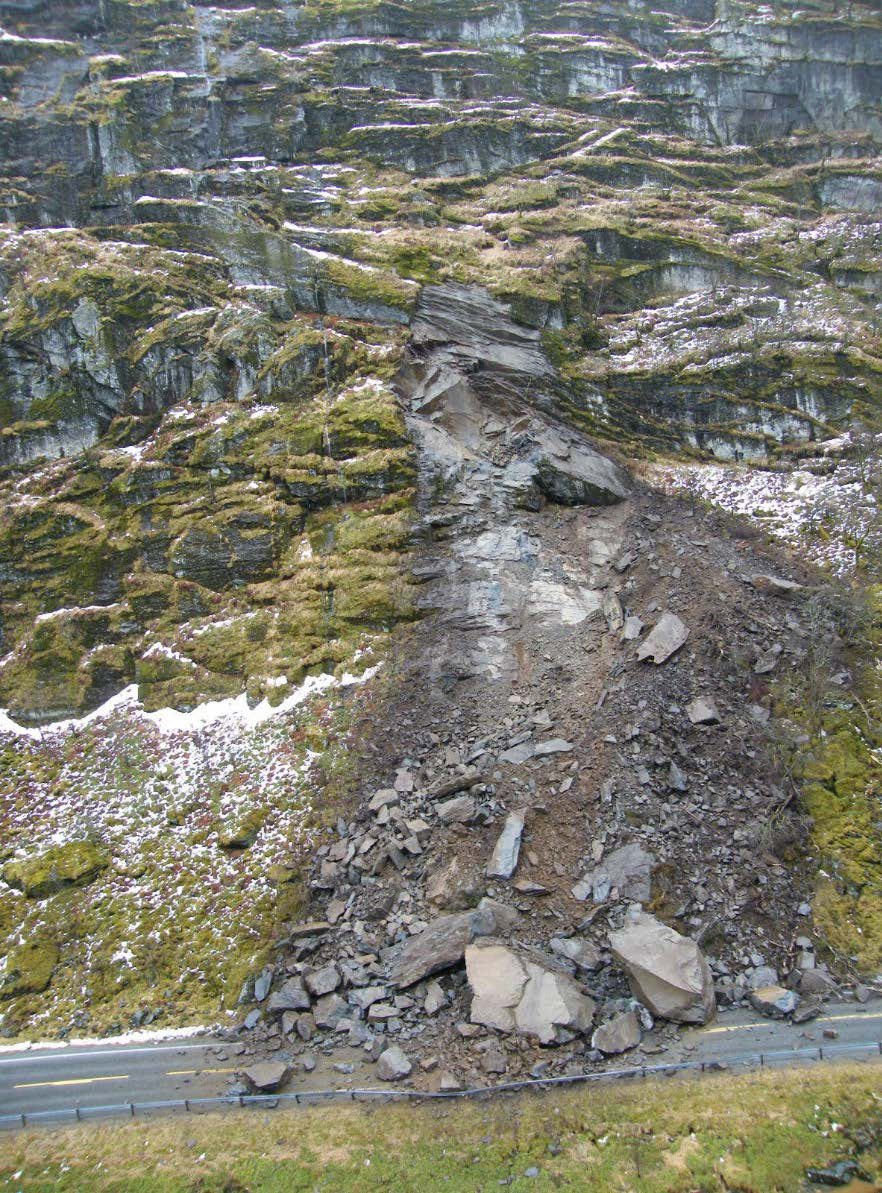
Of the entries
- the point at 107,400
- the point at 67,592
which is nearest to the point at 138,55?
the point at 107,400

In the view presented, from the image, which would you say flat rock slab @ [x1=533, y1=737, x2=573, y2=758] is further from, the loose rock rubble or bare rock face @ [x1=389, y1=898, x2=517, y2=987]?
bare rock face @ [x1=389, y1=898, x2=517, y2=987]

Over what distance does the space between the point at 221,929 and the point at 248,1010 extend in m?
2.36

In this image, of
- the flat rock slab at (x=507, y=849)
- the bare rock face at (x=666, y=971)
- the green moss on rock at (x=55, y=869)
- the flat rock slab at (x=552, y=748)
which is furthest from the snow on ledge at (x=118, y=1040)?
the flat rock slab at (x=552, y=748)

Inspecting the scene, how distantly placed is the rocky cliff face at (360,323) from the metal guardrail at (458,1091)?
428 centimetres

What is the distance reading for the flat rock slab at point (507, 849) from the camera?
1728 centimetres

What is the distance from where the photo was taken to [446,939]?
16.2m

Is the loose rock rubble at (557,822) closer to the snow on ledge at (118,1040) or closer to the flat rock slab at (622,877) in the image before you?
the flat rock slab at (622,877)

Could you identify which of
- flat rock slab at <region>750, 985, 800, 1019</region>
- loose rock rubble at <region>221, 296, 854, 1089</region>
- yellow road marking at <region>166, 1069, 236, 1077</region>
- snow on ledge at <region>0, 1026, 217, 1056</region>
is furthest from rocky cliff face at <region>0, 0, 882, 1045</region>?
flat rock slab at <region>750, 985, 800, 1019</region>

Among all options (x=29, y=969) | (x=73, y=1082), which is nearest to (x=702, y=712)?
(x=73, y=1082)

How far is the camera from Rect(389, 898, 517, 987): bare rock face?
624 inches

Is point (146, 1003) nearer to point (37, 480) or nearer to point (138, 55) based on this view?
point (37, 480)

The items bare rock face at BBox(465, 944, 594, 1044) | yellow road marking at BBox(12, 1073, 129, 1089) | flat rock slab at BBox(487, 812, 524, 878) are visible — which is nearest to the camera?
bare rock face at BBox(465, 944, 594, 1044)

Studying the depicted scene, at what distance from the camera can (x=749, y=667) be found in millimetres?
21094

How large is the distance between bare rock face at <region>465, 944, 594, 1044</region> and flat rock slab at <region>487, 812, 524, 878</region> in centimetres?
194
